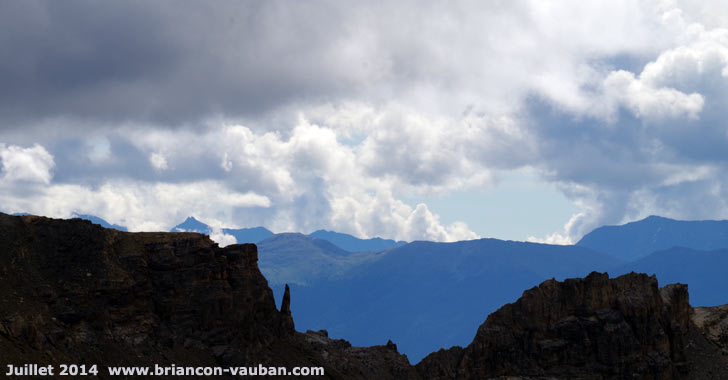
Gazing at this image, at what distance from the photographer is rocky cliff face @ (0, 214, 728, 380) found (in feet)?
330

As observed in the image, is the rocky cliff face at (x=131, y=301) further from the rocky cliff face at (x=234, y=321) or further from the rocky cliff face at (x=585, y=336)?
the rocky cliff face at (x=585, y=336)

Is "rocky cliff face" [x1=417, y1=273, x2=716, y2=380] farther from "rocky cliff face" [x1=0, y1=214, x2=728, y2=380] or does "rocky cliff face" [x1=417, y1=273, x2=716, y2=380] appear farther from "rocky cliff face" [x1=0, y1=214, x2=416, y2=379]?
"rocky cliff face" [x1=0, y1=214, x2=416, y2=379]

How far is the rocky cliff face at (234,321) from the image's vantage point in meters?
100

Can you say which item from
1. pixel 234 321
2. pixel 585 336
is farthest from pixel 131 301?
pixel 585 336

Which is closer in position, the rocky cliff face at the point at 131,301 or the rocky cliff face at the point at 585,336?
the rocky cliff face at the point at 131,301

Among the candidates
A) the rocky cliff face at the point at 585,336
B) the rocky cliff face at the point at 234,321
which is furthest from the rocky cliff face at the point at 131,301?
the rocky cliff face at the point at 585,336

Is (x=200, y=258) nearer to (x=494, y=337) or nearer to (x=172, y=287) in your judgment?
(x=172, y=287)

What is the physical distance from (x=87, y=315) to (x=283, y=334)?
1719 inches

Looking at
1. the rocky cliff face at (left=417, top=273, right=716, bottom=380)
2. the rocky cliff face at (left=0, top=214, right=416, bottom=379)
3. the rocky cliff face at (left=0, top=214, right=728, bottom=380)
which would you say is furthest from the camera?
the rocky cliff face at (left=417, top=273, right=716, bottom=380)

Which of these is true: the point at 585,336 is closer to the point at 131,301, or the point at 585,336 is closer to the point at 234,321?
the point at 234,321

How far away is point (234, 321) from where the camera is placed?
122m

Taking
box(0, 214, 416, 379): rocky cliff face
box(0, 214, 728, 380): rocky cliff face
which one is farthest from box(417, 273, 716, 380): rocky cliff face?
box(0, 214, 416, 379): rocky cliff face

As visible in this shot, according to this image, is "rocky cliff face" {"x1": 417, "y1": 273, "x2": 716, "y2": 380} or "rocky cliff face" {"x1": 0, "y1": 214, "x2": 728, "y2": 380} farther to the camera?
"rocky cliff face" {"x1": 417, "y1": 273, "x2": 716, "y2": 380}

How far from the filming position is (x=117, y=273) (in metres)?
110
